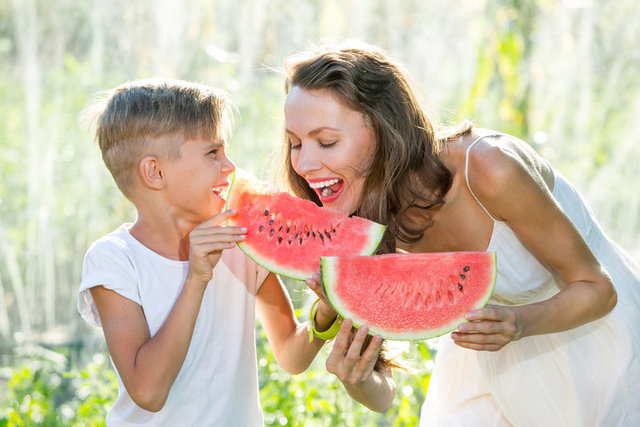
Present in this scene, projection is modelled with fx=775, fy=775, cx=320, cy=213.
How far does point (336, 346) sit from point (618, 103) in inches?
179

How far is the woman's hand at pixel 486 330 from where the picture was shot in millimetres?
1926

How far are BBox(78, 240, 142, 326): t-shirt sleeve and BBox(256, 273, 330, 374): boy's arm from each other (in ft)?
1.44

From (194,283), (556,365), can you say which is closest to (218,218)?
Result: (194,283)

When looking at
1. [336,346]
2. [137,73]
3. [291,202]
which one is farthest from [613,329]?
[137,73]

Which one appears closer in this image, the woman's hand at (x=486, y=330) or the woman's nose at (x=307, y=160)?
the woman's hand at (x=486, y=330)

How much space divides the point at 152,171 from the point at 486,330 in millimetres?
1079

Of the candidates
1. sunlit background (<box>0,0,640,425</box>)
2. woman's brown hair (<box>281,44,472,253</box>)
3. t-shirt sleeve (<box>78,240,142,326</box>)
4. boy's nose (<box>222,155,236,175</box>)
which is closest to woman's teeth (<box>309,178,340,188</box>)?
woman's brown hair (<box>281,44,472,253</box>)

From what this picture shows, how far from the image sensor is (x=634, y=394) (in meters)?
2.35

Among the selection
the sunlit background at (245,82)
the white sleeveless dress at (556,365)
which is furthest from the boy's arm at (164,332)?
the sunlit background at (245,82)

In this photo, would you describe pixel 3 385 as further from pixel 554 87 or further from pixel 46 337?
pixel 554 87

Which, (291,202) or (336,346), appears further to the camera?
(291,202)

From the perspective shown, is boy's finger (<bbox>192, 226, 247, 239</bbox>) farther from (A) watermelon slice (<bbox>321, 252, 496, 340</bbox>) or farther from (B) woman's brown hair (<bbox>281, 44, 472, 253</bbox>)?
(B) woman's brown hair (<bbox>281, 44, 472, 253</bbox>)

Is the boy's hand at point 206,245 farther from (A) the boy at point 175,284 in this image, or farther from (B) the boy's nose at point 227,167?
(B) the boy's nose at point 227,167

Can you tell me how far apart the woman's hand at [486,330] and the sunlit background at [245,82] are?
3073mm
